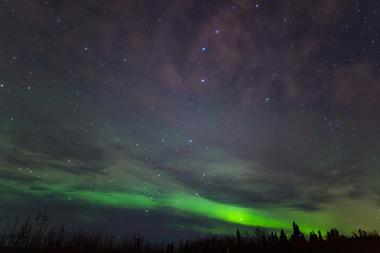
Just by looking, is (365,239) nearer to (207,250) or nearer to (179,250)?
(207,250)

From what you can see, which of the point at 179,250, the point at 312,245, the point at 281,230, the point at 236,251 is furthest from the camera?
the point at 179,250

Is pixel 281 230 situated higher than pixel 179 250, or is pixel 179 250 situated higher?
pixel 281 230

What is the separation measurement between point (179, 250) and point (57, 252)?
2192 centimetres

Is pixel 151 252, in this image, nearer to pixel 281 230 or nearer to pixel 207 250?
pixel 207 250

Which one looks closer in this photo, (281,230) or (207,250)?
(207,250)

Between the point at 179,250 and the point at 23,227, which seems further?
the point at 23,227

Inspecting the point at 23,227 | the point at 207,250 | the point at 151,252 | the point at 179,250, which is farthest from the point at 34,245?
the point at 207,250

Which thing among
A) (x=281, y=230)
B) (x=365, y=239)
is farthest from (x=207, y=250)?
(x=365, y=239)

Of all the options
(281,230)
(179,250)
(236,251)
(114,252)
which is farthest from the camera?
(114,252)

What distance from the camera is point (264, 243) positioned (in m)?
47.0

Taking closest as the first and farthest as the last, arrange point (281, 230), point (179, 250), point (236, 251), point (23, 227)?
1. point (236, 251)
2. point (281, 230)
3. point (179, 250)
4. point (23, 227)

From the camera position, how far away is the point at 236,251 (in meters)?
44.7

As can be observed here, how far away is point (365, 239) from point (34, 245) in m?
66.2

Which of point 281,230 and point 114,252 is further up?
point 281,230
